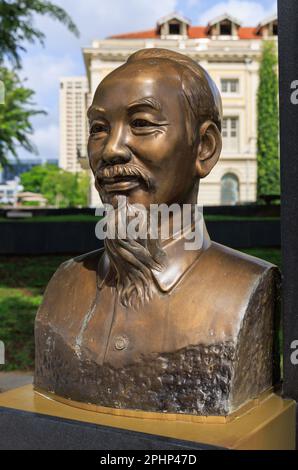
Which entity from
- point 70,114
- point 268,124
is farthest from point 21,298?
point 70,114

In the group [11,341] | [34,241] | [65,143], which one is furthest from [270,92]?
[65,143]

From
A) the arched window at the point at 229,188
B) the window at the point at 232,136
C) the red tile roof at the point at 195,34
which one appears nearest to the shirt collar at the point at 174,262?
the window at the point at 232,136

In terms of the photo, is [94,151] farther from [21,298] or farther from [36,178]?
[36,178]

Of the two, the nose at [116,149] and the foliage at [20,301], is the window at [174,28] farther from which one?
the nose at [116,149]

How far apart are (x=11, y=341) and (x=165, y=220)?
11.7 feet

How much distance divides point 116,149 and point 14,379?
308cm

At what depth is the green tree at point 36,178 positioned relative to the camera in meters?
58.5

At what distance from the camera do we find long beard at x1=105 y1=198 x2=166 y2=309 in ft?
7.07

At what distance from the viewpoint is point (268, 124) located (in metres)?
30.4

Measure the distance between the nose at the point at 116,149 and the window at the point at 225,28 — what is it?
34.6 m

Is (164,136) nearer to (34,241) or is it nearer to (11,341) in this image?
(11,341)

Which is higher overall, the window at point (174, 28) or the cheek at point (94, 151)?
the window at point (174, 28)

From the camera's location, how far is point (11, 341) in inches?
211

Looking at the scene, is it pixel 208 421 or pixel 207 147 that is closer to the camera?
pixel 208 421
